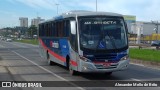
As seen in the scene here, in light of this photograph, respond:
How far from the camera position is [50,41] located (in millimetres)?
22125

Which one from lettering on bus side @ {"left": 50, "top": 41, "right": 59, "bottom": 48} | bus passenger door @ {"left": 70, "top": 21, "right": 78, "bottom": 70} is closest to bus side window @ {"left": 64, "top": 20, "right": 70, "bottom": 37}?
bus passenger door @ {"left": 70, "top": 21, "right": 78, "bottom": 70}

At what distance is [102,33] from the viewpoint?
1528 cm

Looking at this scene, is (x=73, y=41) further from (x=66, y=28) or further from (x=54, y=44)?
(x=54, y=44)

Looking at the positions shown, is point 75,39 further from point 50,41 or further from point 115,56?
point 50,41

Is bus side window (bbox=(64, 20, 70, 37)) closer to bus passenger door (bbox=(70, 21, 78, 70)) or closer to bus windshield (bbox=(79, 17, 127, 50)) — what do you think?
bus passenger door (bbox=(70, 21, 78, 70))

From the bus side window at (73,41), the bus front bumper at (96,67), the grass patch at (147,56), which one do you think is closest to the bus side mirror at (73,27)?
the bus side window at (73,41)

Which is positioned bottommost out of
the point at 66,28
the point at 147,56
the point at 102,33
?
the point at 147,56

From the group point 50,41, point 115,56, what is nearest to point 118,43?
point 115,56

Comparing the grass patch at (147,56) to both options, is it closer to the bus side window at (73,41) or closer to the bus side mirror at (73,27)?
the bus side window at (73,41)

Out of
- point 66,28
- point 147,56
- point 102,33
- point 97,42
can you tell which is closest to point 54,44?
point 66,28

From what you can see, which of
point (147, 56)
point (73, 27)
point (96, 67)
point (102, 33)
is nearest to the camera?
point (96, 67)

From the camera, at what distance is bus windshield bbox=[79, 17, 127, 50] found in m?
15.1

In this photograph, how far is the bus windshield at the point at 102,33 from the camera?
1509 centimetres

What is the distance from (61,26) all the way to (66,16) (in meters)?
1.17
